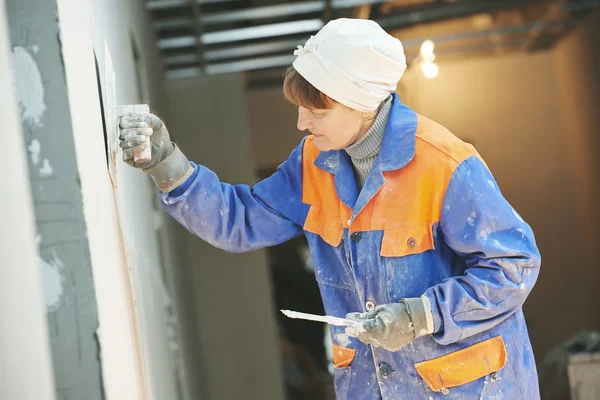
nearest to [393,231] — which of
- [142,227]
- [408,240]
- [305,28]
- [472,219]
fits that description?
[408,240]

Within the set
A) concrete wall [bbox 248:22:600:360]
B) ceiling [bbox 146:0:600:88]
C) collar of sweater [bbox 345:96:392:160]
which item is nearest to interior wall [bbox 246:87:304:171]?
concrete wall [bbox 248:22:600:360]

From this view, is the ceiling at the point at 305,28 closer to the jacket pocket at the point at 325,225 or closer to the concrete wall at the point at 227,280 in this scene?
the concrete wall at the point at 227,280

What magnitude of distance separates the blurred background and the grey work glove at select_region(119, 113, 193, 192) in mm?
43

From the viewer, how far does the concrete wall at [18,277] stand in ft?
4.51

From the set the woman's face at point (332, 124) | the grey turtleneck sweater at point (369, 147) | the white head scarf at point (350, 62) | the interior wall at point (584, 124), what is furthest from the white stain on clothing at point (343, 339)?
the interior wall at point (584, 124)

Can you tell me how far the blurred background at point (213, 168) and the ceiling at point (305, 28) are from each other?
0.02m

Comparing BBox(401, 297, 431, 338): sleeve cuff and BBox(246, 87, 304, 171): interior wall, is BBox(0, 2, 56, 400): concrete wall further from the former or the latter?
BBox(246, 87, 304, 171): interior wall

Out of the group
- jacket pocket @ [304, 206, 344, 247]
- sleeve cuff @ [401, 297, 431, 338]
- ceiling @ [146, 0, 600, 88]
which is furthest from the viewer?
ceiling @ [146, 0, 600, 88]

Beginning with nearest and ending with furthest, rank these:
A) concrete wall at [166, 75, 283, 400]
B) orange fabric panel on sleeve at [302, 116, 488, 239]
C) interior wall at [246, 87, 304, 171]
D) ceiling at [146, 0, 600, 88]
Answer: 1. orange fabric panel on sleeve at [302, 116, 488, 239]
2. ceiling at [146, 0, 600, 88]
3. concrete wall at [166, 75, 283, 400]
4. interior wall at [246, 87, 304, 171]

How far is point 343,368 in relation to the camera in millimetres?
2324

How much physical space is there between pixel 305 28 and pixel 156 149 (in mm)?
3851

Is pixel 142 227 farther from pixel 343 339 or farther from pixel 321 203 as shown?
pixel 343 339

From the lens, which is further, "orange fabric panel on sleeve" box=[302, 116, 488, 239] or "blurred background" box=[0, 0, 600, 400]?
"orange fabric panel on sleeve" box=[302, 116, 488, 239]

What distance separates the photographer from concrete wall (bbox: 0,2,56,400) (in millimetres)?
1375
